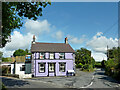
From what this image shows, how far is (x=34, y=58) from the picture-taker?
25.5 meters

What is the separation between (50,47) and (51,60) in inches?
142

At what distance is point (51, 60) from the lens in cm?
2606

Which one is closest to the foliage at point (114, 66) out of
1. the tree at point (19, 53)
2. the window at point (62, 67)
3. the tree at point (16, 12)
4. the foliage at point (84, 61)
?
the window at point (62, 67)

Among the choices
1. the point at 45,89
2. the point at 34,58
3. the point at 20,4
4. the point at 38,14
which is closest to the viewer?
the point at 20,4

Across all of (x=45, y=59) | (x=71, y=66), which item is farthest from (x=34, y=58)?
(x=71, y=66)

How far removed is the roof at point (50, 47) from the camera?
87.2ft

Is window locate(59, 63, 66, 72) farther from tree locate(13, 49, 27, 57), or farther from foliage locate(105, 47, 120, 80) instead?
tree locate(13, 49, 27, 57)

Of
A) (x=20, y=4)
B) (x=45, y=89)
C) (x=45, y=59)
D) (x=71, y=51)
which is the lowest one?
(x=45, y=89)

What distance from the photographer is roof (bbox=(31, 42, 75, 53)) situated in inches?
1047

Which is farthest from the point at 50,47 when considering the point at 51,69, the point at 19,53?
the point at 19,53

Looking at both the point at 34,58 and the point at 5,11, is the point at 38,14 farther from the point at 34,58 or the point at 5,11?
the point at 34,58

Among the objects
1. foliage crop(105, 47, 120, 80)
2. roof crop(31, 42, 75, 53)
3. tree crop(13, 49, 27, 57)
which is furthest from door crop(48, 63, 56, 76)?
tree crop(13, 49, 27, 57)

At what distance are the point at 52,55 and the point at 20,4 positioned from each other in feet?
60.6

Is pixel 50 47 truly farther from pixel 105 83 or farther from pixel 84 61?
pixel 84 61
